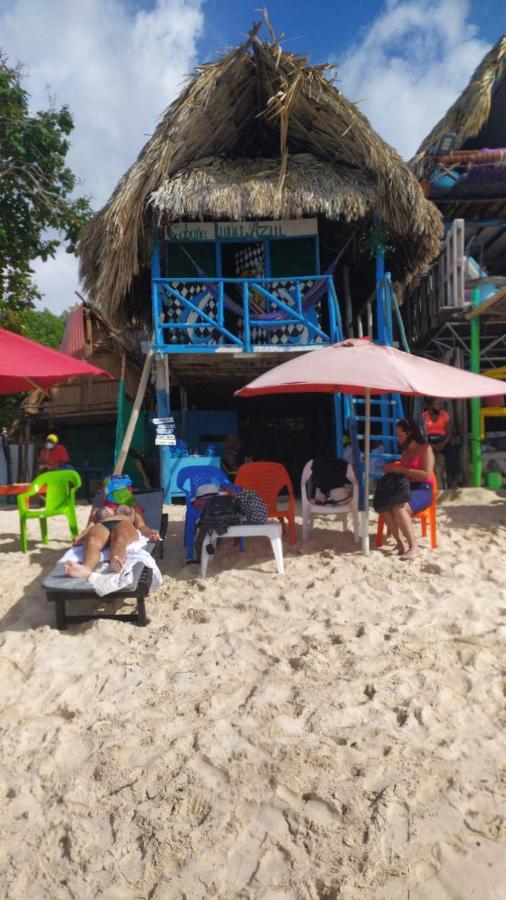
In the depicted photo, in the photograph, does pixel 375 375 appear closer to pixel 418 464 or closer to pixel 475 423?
pixel 418 464

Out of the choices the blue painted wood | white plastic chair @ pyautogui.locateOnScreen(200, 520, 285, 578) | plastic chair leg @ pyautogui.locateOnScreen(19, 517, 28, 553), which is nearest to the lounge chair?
white plastic chair @ pyautogui.locateOnScreen(200, 520, 285, 578)

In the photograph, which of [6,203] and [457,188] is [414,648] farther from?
[6,203]

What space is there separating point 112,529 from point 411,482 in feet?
7.67

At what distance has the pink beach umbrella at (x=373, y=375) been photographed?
3.85m

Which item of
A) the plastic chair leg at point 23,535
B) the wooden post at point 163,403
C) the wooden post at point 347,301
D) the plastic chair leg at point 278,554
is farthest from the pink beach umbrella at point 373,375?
the wooden post at point 347,301

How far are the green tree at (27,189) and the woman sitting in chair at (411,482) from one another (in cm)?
800

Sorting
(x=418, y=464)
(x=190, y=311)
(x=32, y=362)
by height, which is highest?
(x=190, y=311)

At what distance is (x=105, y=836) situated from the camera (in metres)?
2.14

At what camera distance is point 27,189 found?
1016cm

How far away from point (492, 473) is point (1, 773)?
6.42 metres

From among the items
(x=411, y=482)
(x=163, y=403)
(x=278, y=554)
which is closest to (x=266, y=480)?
(x=278, y=554)

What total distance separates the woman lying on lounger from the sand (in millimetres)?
375

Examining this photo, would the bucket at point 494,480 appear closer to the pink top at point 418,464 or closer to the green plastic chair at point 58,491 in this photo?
the pink top at point 418,464

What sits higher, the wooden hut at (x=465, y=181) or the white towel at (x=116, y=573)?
the wooden hut at (x=465, y=181)
